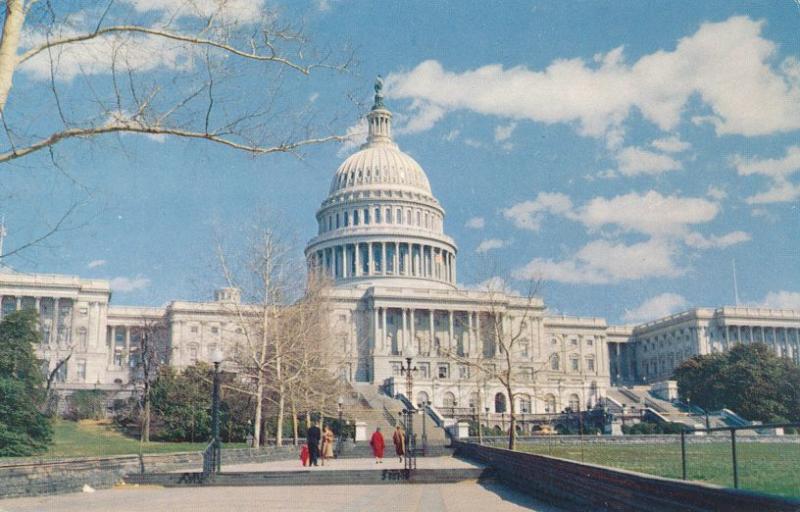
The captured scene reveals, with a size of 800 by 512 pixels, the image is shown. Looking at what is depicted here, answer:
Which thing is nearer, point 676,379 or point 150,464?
point 150,464

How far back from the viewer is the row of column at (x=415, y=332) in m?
108

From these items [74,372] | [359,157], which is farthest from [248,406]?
[359,157]

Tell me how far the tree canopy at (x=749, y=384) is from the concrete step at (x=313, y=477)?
57905 mm

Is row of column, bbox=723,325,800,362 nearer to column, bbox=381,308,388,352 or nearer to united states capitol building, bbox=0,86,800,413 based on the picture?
united states capitol building, bbox=0,86,800,413

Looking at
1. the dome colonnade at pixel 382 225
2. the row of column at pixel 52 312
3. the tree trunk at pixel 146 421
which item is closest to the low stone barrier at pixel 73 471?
the tree trunk at pixel 146 421

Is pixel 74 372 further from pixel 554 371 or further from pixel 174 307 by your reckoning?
pixel 554 371

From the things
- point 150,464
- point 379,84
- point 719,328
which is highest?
point 379,84

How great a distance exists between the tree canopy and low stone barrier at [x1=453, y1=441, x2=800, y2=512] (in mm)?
60903

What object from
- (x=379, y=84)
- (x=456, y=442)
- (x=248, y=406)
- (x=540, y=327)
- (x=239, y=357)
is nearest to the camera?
(x=456, y=442)

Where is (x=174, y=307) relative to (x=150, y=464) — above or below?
above

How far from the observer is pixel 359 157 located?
13262 centimetres

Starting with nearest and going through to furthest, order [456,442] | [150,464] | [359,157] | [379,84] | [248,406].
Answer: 1. [150,464]
2. [456,442]
3. [248,406]
4. [359,157]
5. [379,84]

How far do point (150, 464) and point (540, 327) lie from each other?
92086 mm

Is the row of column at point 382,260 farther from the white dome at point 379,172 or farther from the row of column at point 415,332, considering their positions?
the row of column at point 415,332
